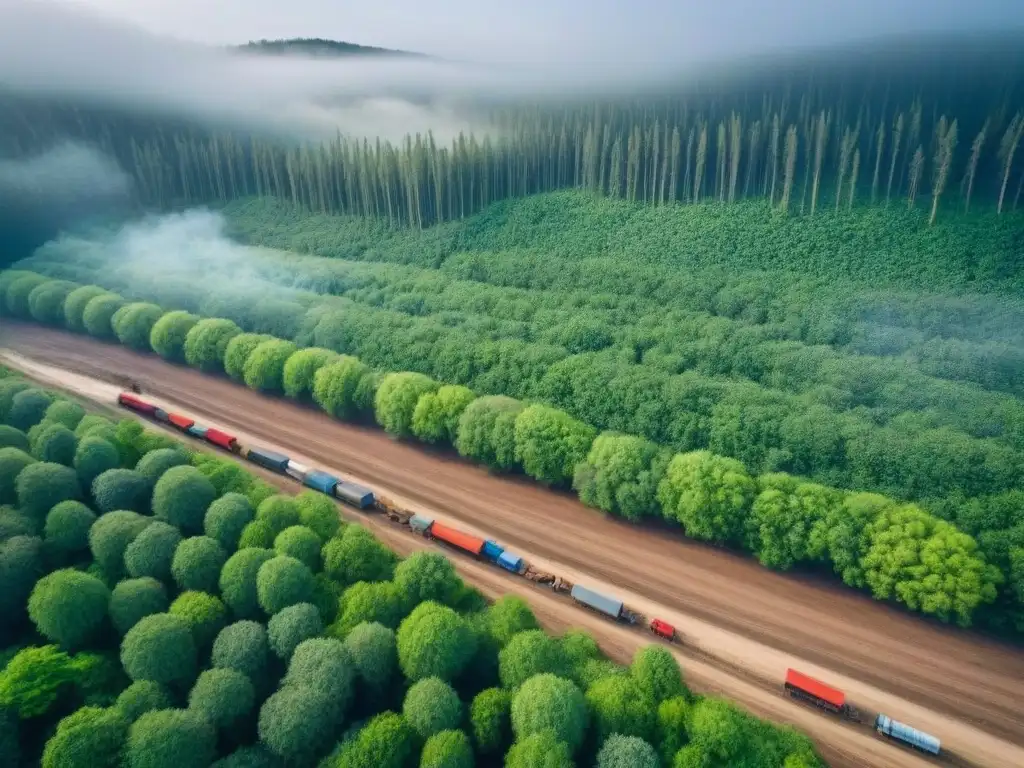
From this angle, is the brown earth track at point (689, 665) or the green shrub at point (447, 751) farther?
the brown earth track at point (689, 665)

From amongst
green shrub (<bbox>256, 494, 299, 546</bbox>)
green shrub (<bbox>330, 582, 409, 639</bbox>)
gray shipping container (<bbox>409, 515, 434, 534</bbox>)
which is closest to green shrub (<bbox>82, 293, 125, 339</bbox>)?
green shrub (<bbox>256, 494, 299, 546</bbox>)

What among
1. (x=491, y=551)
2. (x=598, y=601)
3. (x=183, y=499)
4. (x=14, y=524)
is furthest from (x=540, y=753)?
(x=14, y=524)

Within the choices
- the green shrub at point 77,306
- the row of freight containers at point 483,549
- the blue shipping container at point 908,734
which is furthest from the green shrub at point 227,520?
the green shrub at point 77,306

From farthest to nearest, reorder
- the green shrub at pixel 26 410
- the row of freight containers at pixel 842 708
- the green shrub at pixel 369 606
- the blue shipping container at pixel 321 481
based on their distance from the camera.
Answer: the blue shipping container at pixel 321 481 < the green shrub at pixel 26 410 < the green shrub at pixel 369 606 < the row of freight containers at pixel 842 708

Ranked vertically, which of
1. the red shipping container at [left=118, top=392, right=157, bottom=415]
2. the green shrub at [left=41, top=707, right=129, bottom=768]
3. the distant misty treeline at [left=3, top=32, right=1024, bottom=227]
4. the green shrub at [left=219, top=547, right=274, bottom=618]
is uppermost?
the distant misty treeline at [left=3, top=32, right=1024, bottom=227]

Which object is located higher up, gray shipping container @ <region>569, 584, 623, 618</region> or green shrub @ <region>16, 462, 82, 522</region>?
green shrub @ <region>16, 462, 82, 522</region>

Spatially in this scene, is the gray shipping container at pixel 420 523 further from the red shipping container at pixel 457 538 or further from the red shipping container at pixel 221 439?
the red shipping container at pixel 221 439

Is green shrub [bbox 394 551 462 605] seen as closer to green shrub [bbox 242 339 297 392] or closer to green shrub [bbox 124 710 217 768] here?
green shrub [bbox 124 710 217 768]
